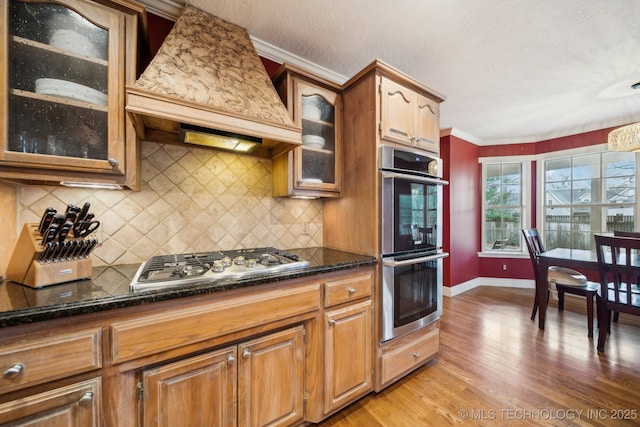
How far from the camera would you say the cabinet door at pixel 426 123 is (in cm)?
193

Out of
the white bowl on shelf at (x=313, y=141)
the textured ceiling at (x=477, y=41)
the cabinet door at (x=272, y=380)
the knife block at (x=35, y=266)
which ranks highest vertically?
the textured ceiling at (x=477, y=41)

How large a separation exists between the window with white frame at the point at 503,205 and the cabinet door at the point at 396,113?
3445mm

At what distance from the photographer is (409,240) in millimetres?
1794

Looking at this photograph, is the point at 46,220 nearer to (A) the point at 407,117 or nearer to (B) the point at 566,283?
(A) the point at 407,117

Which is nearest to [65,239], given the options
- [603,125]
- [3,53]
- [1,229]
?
[1,229]

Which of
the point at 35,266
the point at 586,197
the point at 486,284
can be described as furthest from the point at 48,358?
the point at 586,197

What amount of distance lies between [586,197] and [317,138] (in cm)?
468

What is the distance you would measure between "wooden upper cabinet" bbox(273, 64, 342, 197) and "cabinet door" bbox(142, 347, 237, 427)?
1.09 meters

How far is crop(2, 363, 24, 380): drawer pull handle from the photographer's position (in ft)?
2.39

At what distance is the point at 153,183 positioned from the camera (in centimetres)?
154

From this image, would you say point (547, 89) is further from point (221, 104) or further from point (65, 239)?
point (65, 239)

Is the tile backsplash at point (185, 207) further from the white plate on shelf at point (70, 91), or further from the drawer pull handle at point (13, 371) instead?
the drawer pull handle at point (13, 371)

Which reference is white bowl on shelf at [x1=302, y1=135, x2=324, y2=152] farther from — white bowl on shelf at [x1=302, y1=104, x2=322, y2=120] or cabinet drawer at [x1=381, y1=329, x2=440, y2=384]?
cabinet drawer at [x1=381, y1=329, x2=440, y2=384]

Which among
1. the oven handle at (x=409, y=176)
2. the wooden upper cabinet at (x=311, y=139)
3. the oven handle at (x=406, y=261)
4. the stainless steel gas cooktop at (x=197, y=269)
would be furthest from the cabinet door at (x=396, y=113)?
the stainless steel gas cooktop at (x=197, y=269)
